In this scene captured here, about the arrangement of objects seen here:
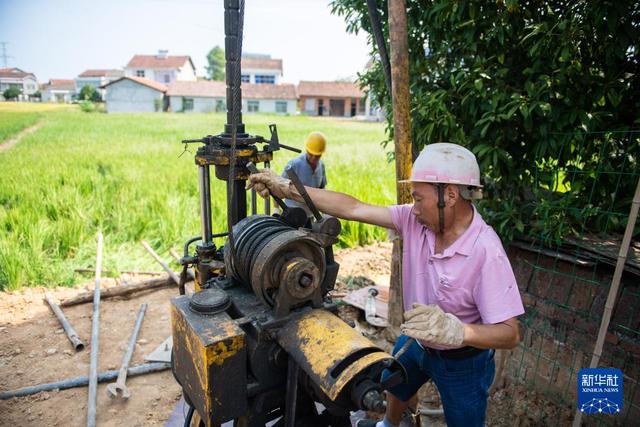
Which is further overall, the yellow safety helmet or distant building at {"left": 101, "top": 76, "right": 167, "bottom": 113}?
distant building at {"left": 101, "top": 76, "right": 167, "bottom": 113}

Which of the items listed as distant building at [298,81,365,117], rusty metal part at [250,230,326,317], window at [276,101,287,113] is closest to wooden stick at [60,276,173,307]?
rusty metal part at [250,230,326,317]

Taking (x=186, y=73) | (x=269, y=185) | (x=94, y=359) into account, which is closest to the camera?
(x=269, y=185)

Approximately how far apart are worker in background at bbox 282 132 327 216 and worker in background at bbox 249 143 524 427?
2.68 meters

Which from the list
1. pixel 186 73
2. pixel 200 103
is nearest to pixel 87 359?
pixel 200 103

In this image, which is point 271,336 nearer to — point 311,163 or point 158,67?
point 311,163

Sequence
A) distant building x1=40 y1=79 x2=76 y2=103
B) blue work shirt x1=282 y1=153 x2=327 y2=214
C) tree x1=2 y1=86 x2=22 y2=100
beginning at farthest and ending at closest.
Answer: distant building x1=40 y1=79 x2=76 y2=103 < tree x1=2 y1=86 x2=22 y2=100 < blue work shirt x1=282 y1=153 x2=327 y2=214

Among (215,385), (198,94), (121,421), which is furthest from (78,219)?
(198,94)

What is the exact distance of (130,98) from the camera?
4219 cm

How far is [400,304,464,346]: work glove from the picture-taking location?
5.31ft

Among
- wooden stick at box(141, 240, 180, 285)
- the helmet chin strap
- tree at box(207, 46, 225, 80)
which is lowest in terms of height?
wooden stick at box(141, 240, 180, 285)

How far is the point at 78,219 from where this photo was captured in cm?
608

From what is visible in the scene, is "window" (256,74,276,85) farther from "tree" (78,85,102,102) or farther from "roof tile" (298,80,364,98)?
"tree" (78,85,102,102)

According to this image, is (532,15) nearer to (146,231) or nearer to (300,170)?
(300,170)

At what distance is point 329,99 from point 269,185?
4805cm
